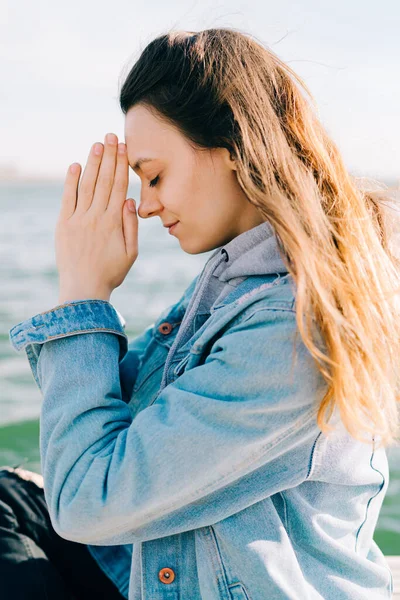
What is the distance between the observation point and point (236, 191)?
62.7 inches

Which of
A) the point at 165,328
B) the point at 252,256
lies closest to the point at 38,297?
the point at 165,328

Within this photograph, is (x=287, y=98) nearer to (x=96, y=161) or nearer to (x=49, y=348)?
(x=96, y=161)

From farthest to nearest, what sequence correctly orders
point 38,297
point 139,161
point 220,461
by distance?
point 38,297, point 139,161, point 220,461

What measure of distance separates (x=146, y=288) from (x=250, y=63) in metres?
7.42

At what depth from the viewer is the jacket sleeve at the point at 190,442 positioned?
1272 mm

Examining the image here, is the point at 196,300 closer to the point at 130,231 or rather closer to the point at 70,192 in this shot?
the point at 130,231

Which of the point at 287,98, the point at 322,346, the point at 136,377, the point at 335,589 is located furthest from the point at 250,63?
the point at 335,589

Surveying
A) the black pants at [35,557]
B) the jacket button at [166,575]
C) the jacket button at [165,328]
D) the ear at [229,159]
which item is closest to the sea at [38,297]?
the black pants at [35,557]

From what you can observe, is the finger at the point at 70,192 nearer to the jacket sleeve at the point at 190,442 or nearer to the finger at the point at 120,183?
the finger at the point at 120,183

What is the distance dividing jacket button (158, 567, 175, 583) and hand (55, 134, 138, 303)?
62 cm

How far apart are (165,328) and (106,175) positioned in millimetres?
473

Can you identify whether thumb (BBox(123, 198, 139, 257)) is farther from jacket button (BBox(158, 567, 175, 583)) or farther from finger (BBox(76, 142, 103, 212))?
jacket button (BBox(158, 567, 175, 583))

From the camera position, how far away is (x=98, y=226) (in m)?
1.72

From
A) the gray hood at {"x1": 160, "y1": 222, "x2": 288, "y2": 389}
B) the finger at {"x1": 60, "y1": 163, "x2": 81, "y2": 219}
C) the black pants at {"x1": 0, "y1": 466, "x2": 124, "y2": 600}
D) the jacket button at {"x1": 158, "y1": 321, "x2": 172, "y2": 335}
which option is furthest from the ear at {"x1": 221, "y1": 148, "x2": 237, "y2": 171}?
the black pants at {"x1": 0, "y1": 466, "x2": 124, "y2": 600}
